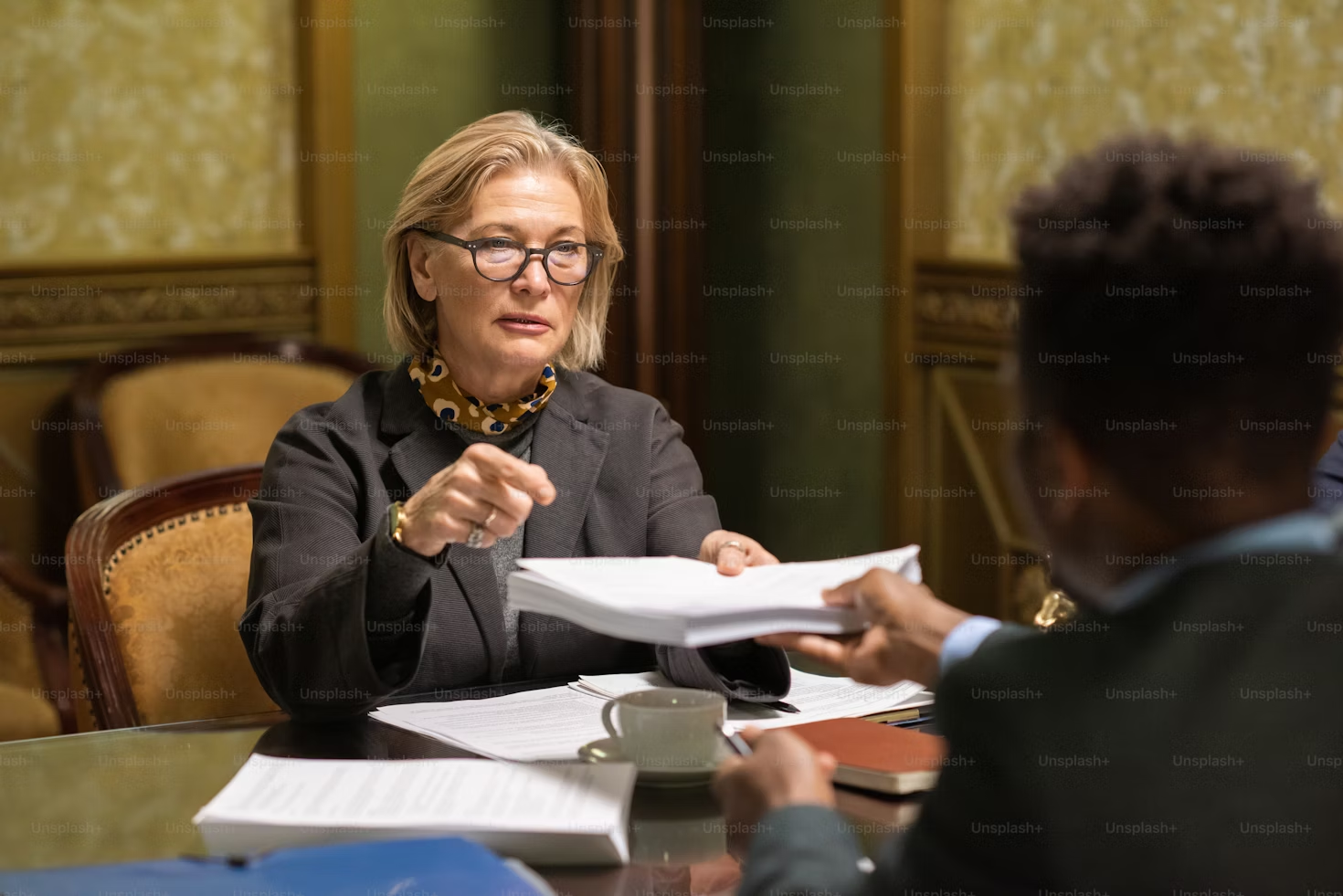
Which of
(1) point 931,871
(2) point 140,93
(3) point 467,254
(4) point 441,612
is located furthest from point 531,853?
(2) point 140,93

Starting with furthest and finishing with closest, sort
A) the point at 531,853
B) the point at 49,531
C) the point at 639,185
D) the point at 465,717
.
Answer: the point at 639,185 < the point at 49,531 < the point at 465,717 < the point at 531,853

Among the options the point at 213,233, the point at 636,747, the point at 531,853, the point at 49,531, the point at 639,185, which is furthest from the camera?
the point at 639,185

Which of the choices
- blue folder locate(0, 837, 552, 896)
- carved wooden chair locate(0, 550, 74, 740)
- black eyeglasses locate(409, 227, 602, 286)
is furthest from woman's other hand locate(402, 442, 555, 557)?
carved wooden chair locate(0, 550, 74, 740)

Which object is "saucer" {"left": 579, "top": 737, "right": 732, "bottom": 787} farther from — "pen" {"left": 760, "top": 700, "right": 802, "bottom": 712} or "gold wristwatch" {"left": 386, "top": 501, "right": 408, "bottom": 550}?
"gold wristwatch" {"left": 386, "top": 501, "right": 408, "bottom": 550}

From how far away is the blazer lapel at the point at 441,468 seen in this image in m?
1.93

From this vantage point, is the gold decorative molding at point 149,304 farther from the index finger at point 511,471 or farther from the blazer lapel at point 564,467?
the index finger at point 511,471

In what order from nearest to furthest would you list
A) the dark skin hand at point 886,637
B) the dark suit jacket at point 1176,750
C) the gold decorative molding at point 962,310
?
the dark suit jacket at point 1176,750
the dark skin hand at point 886,637
the gold decorative molding at point 962,310

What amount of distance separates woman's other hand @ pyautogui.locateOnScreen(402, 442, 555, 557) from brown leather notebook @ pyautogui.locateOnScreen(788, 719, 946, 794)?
373 millimetres

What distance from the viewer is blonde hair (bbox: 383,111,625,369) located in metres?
2.12

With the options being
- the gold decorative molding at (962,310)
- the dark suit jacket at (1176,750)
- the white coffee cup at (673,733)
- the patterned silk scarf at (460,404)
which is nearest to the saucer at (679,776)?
the white coffee cup at (673,733)

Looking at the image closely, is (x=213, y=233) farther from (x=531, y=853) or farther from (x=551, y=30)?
(x=531, y=853)

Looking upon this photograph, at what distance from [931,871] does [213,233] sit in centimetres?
368

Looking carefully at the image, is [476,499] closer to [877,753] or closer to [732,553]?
[732,553]

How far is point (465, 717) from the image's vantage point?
5.47 ft
